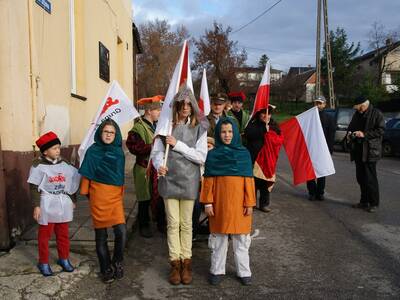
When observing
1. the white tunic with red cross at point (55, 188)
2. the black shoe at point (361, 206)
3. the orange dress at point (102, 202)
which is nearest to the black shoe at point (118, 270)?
the orange dress at point (102, 202)

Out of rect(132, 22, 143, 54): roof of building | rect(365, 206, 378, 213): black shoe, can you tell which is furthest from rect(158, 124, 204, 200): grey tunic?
rect(132, 22, 143, 54): roof of building

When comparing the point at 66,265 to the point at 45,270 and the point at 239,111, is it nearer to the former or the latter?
the point at 45,270

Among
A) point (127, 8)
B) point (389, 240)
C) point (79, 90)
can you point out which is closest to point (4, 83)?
point (79, 90)

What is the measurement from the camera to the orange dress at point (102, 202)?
398 centimetres

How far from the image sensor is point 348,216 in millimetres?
6523

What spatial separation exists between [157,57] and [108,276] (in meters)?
40.7

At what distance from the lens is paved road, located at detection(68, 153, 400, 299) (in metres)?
3.84

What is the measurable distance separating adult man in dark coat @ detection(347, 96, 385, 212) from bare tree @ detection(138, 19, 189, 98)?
34109 millimetres

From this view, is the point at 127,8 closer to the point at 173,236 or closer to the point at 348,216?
the point at 348,216

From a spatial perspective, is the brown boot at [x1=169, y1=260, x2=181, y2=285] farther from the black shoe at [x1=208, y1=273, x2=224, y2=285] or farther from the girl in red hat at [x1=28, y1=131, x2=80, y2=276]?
the girl in red hat at [x1=28, y1=131, x2=80, y2=276]

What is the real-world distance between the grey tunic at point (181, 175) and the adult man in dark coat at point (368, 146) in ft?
12.2

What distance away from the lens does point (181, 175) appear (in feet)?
13.2

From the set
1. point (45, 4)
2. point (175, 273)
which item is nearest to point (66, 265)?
point (175, 273)

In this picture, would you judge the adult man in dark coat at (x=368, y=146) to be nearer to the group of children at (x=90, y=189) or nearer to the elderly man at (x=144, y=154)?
the elderly man at (x=144, y=154)
